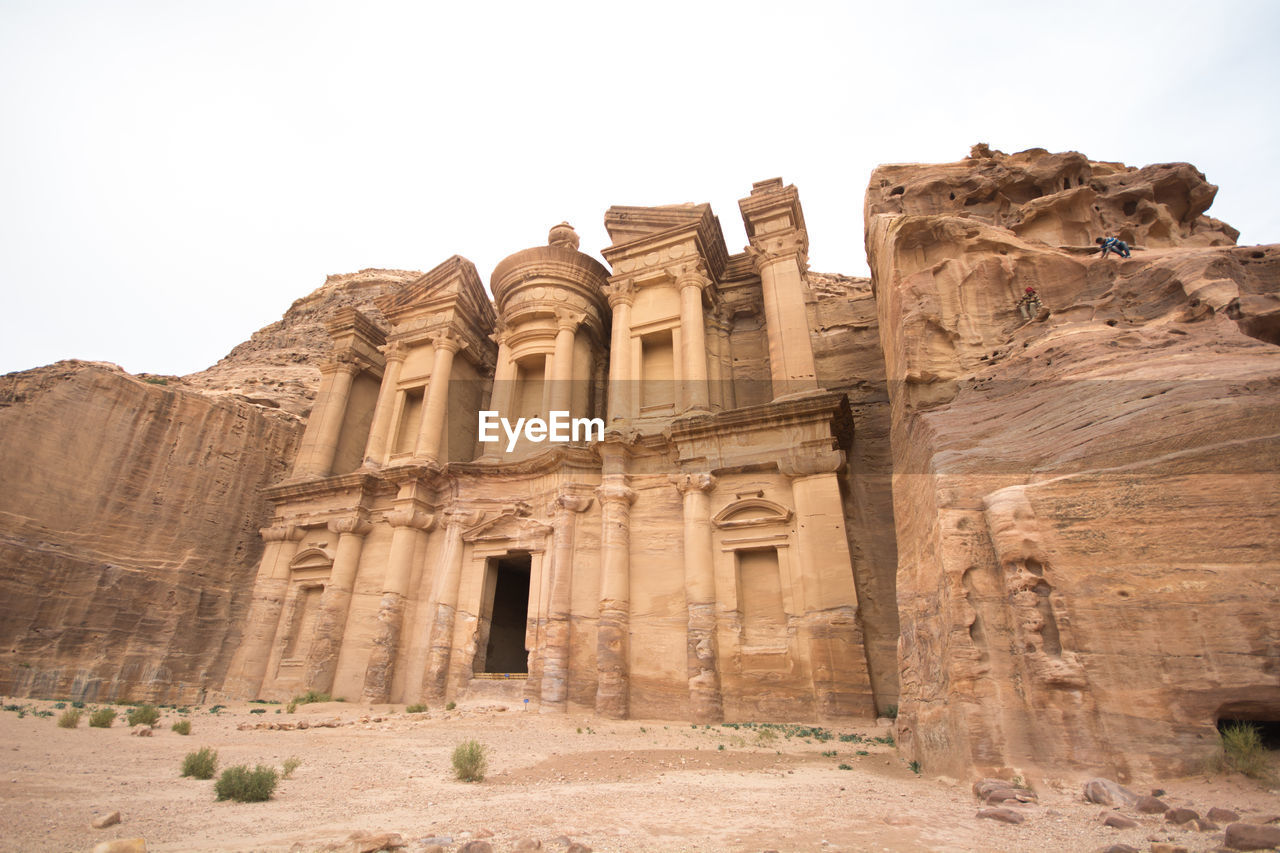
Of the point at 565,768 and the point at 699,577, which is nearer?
the point at 565,768

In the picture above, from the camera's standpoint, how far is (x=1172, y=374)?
5.96m

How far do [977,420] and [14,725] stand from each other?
45.0 ft

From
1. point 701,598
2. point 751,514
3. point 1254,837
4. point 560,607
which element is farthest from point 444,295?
point 1254,837

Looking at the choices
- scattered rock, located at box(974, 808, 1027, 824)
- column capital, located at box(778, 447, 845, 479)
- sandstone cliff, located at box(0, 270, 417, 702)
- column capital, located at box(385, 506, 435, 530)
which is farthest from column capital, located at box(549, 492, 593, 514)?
sandstone cliff, located at box(0, 270, 417, 702)

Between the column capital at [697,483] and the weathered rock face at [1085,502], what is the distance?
4.91 m

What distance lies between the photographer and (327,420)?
67.8 ft

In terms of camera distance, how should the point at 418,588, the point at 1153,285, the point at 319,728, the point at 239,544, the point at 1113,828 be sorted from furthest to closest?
1. the point at 239,544
2. the point at 418,588
3. the point at 319,728
4. the point at 1153,285
5. the point at 1113,828

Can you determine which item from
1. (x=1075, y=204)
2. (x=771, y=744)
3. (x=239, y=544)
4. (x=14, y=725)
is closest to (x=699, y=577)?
(x=771, y=744)

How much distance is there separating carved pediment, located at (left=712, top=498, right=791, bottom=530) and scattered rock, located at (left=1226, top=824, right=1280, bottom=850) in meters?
9.47

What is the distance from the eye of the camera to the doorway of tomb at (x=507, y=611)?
52.7 ft

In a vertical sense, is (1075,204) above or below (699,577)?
above

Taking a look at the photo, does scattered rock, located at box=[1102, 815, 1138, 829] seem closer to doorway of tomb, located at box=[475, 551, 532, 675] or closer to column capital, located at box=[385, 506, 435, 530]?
doorway of tomb, located at box=[475, 551, 532, 675]

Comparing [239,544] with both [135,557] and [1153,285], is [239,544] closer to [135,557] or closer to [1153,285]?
[135,557]

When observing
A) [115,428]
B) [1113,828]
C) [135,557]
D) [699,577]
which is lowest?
[1113,828]
